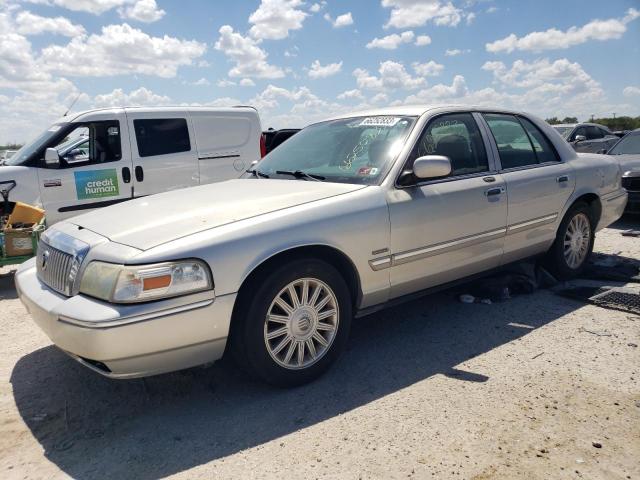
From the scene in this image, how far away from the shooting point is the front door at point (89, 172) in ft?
23.2

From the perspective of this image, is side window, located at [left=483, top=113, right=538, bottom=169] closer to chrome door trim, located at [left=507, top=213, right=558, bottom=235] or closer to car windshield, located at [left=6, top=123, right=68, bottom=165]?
chrome door trim, located at [left=507, top=213, right=558, bottom=235]

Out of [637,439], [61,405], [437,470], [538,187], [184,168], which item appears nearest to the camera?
[437,470]

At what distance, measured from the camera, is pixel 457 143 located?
4.24m

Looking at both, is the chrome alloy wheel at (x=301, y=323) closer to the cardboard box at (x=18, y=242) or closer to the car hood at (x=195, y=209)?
the car hood at (x=195, y=209)

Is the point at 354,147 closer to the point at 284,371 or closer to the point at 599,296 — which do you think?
the point at 284,371

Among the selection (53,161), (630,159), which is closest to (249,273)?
(53,161)

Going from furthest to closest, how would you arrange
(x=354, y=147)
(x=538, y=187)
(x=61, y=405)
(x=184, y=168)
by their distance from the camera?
(x=184, y=168) → (x=538, y=187) → (x=354, y=147) → (x=61, y=405)

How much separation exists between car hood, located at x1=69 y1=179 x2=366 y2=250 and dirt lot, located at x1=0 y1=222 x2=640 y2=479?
102 centimetres

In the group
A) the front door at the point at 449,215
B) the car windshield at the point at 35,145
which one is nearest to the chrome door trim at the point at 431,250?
the front door at the point at 449,215

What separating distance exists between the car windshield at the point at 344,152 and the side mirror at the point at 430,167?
210mm

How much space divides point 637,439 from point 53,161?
689 centimetres

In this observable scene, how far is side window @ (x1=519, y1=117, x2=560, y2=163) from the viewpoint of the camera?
4.89 m

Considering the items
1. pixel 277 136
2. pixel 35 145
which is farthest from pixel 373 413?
pixel 277 136

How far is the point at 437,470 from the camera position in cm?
247
